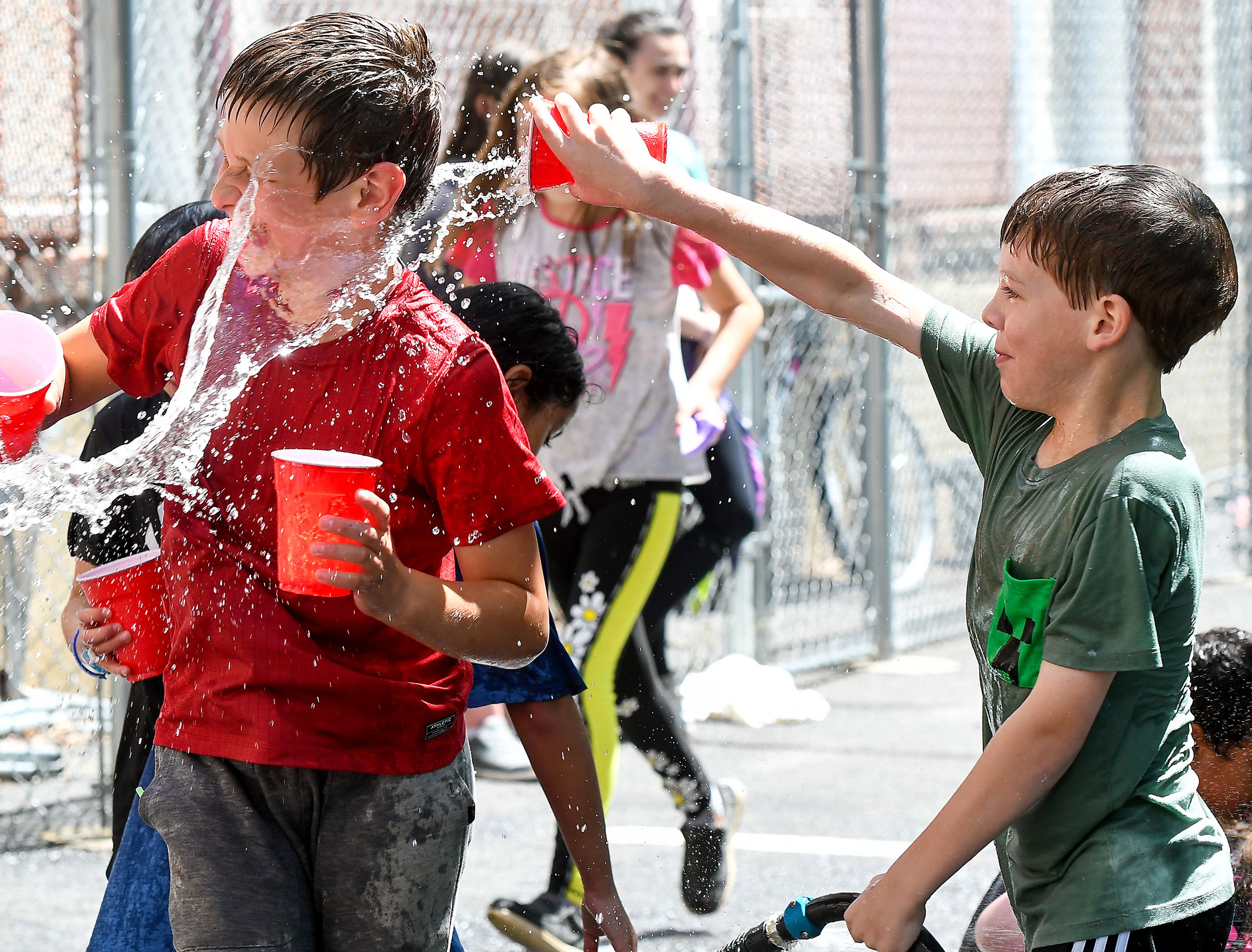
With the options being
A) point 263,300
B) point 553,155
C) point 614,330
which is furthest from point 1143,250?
point 614,330

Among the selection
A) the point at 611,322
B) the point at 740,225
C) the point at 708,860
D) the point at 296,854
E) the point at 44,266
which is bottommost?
the point at 708,860

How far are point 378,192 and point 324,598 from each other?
1.80 ft

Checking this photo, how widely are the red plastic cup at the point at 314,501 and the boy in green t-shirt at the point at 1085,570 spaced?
64 cm

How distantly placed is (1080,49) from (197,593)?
808cm

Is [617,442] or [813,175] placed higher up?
[813,175]

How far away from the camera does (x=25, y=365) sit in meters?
2.08

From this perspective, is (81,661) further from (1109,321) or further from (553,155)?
(1109,321)

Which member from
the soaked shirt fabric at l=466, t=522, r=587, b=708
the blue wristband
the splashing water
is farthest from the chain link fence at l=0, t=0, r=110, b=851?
the splashing water

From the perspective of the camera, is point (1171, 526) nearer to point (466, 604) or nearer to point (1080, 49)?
point (466, 604)

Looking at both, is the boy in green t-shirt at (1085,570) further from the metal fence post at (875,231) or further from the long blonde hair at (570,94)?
the metal fence post at (875,231)

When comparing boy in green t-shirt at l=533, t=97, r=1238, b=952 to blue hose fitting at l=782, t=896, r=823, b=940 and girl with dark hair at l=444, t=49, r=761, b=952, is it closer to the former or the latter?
blue hose fitting at l=782, t=896, r=823, b=940

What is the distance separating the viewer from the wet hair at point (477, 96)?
3.74m

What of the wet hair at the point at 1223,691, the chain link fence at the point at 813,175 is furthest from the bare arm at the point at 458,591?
the chain link fence at the point at 813,175

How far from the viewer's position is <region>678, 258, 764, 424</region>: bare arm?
12.7 ft
